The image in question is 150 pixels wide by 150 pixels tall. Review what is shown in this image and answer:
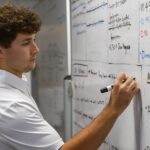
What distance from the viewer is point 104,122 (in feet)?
4.32

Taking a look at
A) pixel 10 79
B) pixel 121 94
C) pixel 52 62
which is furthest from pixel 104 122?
pixel 52 62

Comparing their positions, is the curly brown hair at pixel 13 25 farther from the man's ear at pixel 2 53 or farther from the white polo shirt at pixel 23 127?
the white polo shirt at pixel 23 127

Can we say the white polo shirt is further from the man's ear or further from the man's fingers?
the man's fingers

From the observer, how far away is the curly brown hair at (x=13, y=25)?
4.76 feet

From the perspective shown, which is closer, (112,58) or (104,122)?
(104,122)

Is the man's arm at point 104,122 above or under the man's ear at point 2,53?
under

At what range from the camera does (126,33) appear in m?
1.45

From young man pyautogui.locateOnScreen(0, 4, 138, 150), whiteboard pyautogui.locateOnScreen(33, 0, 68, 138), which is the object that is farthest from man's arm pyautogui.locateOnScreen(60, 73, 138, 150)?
whiteboard pyautogui.locateOnScreen(33, 0, 68, 138)

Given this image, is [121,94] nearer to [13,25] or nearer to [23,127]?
[23,127]

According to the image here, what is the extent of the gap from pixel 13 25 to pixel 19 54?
0.12 metres

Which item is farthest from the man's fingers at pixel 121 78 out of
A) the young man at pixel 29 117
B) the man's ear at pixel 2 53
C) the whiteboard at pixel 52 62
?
the whiteboard at pixel 52 62

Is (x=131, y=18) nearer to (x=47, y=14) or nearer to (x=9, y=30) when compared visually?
(x=9, y=30)

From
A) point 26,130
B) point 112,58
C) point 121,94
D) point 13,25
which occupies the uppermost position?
point 13,25

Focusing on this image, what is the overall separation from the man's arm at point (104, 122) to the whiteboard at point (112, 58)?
0.07m
